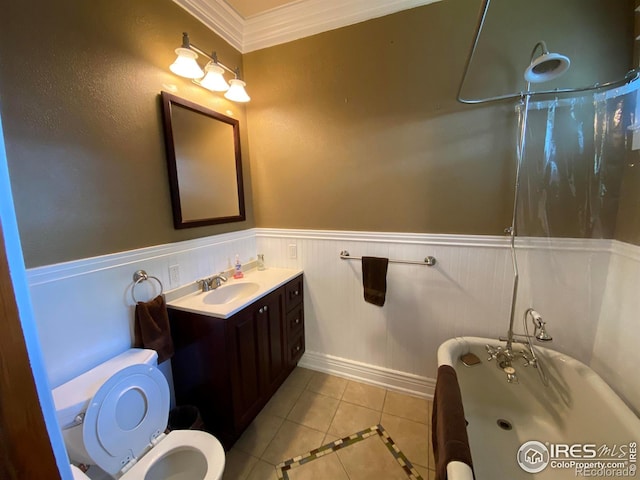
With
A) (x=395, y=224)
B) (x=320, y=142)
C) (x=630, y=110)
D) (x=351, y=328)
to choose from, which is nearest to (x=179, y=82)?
(x=320, y=142)

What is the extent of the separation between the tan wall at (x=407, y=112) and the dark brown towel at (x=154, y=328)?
1093 millimetres

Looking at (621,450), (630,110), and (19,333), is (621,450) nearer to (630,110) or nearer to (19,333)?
(630,110)

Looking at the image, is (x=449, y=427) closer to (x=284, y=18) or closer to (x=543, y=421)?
(x=543, y=421)

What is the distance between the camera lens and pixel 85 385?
107 cm

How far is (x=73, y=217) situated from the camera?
3.76 ft

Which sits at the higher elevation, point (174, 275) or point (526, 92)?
point (526, 92)

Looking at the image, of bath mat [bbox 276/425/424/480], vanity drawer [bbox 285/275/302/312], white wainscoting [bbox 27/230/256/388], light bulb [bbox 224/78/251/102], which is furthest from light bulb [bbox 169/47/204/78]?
bath mat [bbox 276/425/424/480]

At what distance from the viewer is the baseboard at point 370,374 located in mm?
1886

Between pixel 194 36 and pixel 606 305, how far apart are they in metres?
2.88

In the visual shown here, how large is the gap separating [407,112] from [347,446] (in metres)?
2.13

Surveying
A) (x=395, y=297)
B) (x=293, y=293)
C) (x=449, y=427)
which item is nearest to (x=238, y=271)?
(x=293, y=293)

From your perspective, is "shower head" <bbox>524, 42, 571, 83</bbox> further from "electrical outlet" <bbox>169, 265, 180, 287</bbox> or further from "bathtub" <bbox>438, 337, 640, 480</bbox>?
"electrical outlet" <bbox>169, 265, 180, 287</bbox>

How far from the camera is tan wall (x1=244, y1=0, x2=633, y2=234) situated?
1.41 meters

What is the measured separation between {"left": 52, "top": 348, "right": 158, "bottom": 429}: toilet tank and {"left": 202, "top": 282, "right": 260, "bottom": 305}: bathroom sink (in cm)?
46
